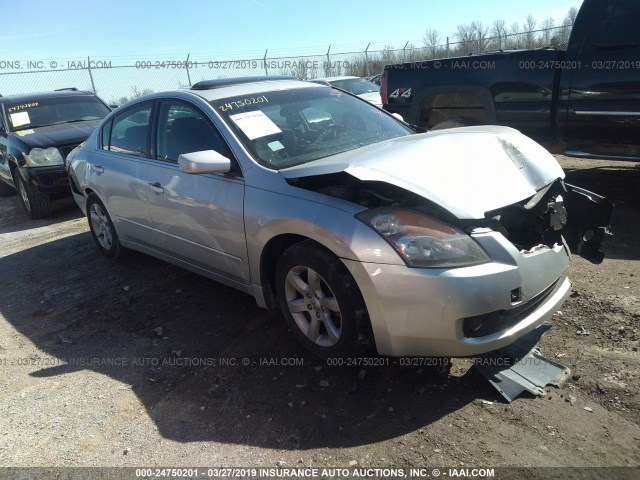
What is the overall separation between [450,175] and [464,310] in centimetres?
80

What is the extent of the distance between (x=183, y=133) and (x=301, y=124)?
93 cm

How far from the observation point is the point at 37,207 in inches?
299

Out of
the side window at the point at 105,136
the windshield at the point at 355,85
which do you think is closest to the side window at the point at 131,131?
the side window at the point at 105,136

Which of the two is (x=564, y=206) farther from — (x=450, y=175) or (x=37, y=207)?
(x=37, y=207)

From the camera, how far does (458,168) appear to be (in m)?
2.90

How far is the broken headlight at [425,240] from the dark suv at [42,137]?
6.42 metres

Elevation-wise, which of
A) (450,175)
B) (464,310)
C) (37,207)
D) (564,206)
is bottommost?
(37,207)

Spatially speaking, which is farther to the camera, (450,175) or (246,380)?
(246,380)

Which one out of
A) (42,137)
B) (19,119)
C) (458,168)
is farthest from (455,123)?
(19,119)

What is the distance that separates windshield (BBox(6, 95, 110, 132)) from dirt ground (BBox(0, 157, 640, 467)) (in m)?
5.13

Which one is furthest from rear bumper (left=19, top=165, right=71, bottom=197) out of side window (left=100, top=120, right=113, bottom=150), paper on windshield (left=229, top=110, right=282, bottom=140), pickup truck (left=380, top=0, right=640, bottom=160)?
pickup truck (left=380, top=0, right=640, bottom=160)

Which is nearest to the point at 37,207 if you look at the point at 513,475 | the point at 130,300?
the point at 130,300

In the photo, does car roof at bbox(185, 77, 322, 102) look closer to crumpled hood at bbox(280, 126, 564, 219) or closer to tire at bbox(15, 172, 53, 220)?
crumpled hood at bbox(280, 126, 564, 219)

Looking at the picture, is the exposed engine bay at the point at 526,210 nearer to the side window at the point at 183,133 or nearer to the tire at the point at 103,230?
the side window at the point at 183,133
